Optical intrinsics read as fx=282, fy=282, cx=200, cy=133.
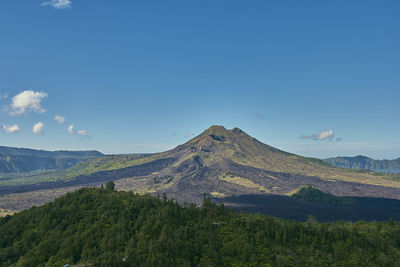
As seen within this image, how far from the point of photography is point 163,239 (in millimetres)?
72312

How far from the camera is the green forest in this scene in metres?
71.1

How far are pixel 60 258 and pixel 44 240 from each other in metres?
12.8

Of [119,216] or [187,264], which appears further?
[119,216]

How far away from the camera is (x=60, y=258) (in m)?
72.1

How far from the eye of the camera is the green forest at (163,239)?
233 feet

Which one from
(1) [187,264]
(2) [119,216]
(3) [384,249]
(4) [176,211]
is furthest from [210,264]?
(3) [384,249]

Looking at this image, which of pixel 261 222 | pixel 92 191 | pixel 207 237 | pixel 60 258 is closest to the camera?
pixel 60 258

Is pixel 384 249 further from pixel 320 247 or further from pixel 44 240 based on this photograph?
pixel 44 240

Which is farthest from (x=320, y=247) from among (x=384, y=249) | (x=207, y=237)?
(x=207, y=237)

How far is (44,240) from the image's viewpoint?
81062 millimetres

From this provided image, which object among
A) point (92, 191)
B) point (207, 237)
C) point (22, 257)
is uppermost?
point (92, 191)

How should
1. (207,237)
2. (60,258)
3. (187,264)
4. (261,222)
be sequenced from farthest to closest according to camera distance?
(261,222)
(207,237)
(60,258)
(187,264)

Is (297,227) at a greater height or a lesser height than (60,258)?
greater

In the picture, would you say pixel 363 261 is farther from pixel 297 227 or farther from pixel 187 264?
pixel 187 264
